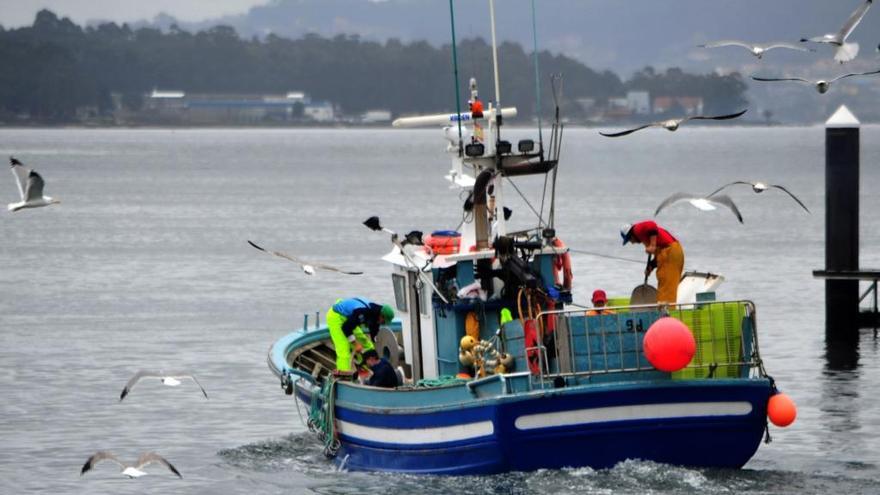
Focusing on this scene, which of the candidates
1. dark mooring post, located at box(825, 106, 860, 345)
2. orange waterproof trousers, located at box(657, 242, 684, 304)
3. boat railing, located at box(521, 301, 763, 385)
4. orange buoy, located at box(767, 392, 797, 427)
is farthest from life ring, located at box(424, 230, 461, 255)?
dark mooring post, located at box(825, 106, 860, 345)

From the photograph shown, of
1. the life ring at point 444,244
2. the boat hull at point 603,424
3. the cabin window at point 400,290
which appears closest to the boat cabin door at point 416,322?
the cabin window at point 400,290

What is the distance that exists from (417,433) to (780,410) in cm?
490

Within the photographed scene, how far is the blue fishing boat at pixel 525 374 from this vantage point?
2275 cm

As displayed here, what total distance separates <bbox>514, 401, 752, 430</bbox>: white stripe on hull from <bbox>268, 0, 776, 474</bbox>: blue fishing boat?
18 millimetres

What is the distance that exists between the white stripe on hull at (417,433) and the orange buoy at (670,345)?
2452 millimetres

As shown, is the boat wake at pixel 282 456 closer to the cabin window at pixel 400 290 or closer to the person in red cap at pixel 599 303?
the cabin window at pixel 400 290

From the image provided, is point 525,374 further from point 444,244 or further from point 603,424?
point 444,244

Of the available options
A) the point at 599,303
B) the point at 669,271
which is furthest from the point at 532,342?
the point at 669,271

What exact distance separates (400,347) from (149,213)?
77.6 m

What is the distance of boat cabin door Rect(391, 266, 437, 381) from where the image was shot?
25984 mm

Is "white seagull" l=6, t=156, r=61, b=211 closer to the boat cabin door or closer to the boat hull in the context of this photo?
the boat cabin door

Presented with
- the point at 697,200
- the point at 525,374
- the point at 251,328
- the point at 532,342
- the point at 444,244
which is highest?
the point at 697,200

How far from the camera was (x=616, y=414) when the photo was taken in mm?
22812

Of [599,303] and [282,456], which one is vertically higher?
[599,303]
